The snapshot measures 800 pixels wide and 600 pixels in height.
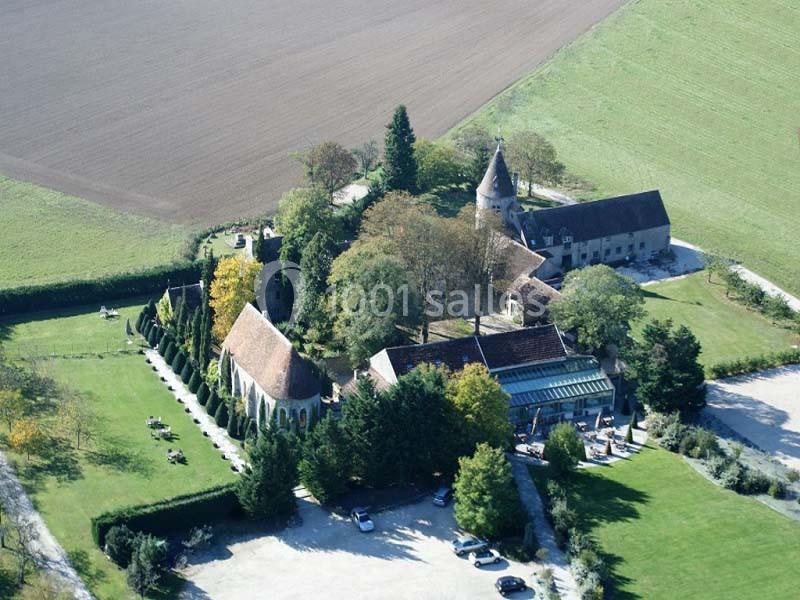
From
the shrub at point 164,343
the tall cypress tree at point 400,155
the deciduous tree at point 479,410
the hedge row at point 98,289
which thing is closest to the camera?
the deciduous tree at point 479,410

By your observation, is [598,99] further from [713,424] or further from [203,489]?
[203,489]

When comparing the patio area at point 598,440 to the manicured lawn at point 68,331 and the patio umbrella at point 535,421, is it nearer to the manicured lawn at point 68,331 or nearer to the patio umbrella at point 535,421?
the patio umbrella at point 535,421

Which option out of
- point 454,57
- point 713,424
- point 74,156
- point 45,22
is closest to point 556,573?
point 713,424

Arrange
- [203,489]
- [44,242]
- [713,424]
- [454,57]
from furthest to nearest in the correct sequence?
[454,57] < [44,242] < [713,424] < [203,489]

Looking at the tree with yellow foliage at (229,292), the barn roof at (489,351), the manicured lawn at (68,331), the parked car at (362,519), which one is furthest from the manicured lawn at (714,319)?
the manicured lawn at (68,331)

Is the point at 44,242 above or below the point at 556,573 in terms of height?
above
